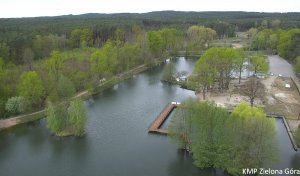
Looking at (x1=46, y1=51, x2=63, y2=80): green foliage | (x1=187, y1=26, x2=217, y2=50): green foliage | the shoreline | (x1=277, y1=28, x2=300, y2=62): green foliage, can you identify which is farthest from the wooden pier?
(x1=187, y1=26, x2=217, y2=50): green foliage

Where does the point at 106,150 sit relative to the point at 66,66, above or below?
below

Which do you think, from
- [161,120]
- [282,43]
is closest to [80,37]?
[282,43]

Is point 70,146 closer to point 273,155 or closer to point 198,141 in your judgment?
point 198,141

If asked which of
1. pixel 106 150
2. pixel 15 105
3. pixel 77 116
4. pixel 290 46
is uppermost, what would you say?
pixel 290 46

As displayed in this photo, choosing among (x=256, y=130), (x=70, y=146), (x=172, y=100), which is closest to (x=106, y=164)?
(x=70, y=146)

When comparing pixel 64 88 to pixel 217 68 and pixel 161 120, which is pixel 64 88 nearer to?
pixel 161 120

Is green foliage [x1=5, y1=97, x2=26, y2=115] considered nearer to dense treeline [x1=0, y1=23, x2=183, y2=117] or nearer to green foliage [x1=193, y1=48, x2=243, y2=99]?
dense treeline [x1=0, y1=23, x2=183, y2=117]
